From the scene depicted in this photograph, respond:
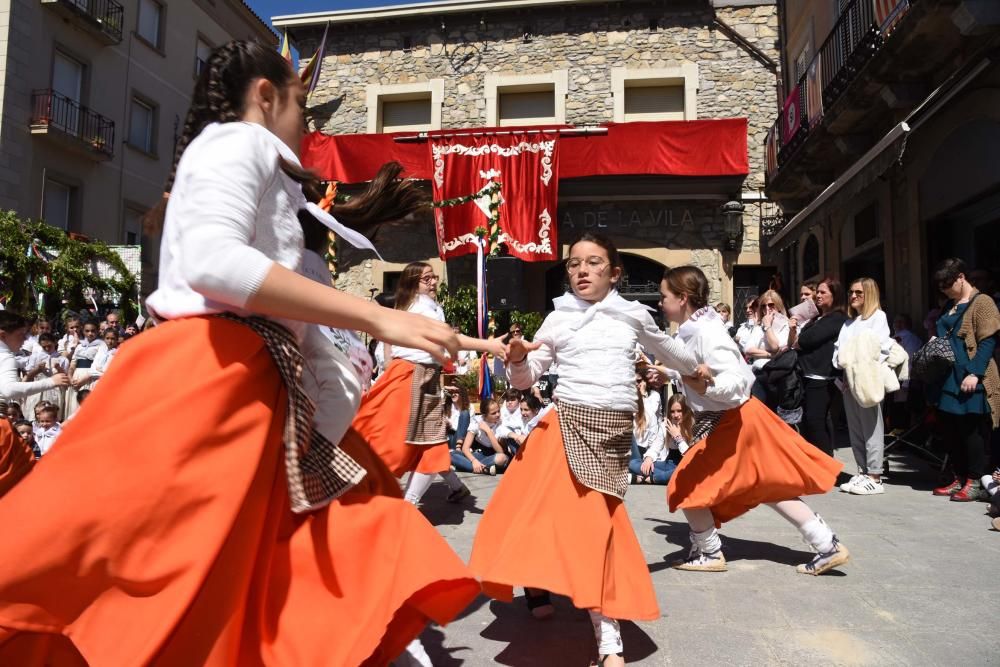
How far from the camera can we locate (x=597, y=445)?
292 cm

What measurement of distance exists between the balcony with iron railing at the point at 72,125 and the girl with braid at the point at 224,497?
57.5 feet

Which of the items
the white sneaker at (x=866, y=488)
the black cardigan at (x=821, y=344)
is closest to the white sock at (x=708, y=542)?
the white sneaker at (x=866, y=488)

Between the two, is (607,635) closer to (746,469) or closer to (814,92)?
(746,469)

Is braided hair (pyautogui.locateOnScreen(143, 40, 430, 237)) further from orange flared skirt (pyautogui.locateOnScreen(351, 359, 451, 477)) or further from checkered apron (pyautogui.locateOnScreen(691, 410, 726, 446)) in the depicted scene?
orange flared skirt (pyautogui.locateOnScreen(351, 359, 451, 477))

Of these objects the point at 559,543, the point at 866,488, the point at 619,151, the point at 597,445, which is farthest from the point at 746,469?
the point at 619,151

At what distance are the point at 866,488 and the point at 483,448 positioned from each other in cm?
445

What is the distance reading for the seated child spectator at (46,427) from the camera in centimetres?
700

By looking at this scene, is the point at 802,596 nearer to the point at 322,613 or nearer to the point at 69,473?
the point at 322,613

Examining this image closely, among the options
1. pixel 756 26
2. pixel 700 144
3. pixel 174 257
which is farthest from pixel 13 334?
pixel 756 26

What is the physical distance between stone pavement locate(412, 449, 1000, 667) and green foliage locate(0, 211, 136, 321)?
11.0 m

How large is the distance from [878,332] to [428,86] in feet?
46.1

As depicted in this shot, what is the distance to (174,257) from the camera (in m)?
1.45

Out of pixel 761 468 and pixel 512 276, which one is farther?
pixel 512 276

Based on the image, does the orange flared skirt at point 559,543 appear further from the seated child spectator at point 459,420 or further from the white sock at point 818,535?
the seated child spectator at point 459,420
